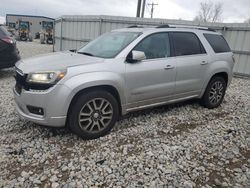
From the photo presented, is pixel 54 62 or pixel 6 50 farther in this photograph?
pixel 6 50

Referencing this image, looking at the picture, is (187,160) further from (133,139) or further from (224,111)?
(224,111)

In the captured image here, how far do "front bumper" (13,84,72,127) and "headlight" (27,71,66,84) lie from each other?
10cm

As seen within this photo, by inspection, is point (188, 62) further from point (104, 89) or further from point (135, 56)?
point (104, 89)

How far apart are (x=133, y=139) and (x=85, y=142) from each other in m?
0.76

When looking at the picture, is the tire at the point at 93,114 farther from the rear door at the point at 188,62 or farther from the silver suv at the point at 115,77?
the rear door at the point at 188,62

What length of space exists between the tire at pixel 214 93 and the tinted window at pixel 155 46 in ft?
4.97

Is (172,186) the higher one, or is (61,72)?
(61,72)

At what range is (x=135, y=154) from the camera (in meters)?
3.39

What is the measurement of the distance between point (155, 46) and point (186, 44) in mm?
838

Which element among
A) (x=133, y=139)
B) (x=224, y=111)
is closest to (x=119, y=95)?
(x=133, y=139)

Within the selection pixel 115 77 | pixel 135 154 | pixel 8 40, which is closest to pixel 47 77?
pixel 115 77

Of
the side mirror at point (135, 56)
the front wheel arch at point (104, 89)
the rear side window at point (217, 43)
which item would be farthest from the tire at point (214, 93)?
the front wheel arch at point (104, 89)

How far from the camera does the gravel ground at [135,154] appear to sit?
2.86 m

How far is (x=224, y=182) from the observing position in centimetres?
291
